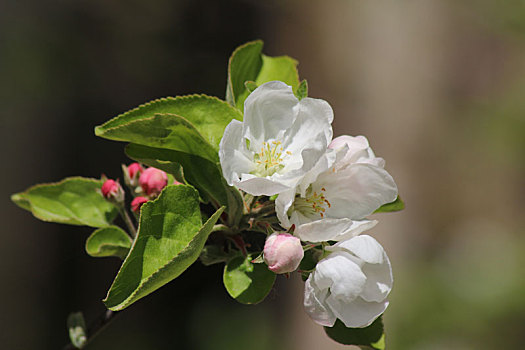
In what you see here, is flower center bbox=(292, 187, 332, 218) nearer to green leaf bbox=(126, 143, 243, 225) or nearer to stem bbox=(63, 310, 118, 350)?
green leaf bbox=(126, 143, 243, 225)

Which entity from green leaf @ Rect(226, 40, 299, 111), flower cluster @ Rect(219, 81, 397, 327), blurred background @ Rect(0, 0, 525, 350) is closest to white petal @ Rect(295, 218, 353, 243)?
flower cluster @ Rect(219, 81, 397, 327)

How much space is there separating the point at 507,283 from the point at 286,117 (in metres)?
2.92

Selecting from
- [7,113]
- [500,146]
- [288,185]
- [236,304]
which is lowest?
[236,304]

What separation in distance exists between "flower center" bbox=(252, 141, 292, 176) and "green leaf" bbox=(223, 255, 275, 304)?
0.34ft

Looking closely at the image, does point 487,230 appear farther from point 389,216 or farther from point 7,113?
point 7,113

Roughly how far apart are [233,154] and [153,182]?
0.18m

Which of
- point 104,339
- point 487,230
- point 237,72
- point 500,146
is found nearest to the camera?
point 237,72

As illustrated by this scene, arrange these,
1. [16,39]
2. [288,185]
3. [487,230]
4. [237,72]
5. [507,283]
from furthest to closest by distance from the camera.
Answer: [487,230], [507,283], [16,39], [237,72], [288,185]

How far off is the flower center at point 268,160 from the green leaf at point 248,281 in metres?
0.10

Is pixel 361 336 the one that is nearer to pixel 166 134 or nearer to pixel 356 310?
pixel 356 310

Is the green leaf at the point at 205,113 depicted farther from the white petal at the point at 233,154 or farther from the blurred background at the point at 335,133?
the blurred background at the point at 335,133

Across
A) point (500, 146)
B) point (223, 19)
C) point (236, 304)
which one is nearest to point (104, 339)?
point (236, 304)

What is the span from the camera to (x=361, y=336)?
68cm

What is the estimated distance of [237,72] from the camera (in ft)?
2.46
